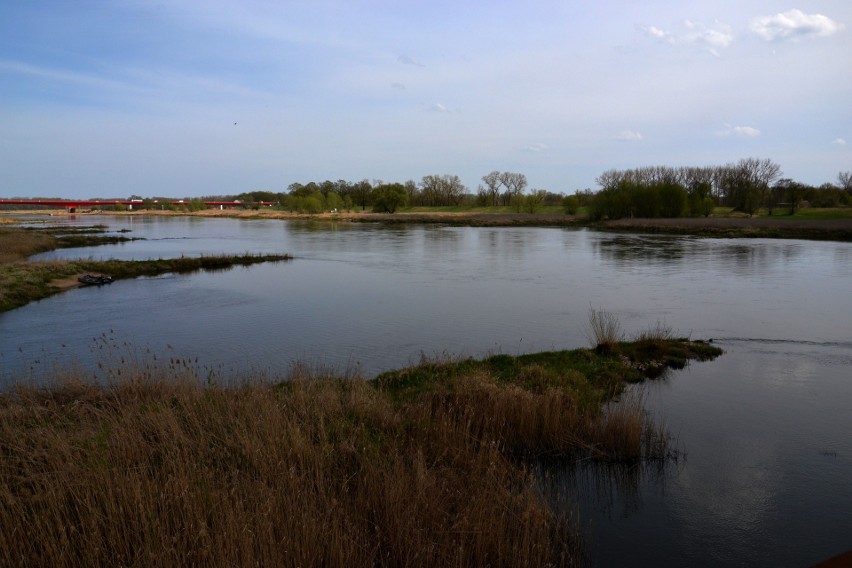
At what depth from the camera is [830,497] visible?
6.75m

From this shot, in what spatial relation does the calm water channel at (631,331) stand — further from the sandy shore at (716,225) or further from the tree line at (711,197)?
the tree line at (711,197)

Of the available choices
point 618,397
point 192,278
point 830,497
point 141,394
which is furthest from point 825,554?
point 192,278

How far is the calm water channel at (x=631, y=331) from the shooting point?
641 centimetres

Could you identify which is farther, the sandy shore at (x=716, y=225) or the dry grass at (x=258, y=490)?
the sandy shore at (x=716, y=225)

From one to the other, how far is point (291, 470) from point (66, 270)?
2588 cm

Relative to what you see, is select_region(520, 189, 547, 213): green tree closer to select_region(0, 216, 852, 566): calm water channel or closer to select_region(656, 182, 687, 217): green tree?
select_region(656, 182, 687, 217): green tree

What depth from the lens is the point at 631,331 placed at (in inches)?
601

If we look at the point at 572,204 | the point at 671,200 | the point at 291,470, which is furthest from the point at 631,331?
the point at 572,204

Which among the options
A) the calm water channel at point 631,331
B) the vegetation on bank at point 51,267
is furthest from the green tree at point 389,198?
the calm water channel at point 631,331

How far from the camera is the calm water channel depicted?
21.0 feet

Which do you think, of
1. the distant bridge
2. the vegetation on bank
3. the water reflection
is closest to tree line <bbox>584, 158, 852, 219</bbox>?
the water reflection

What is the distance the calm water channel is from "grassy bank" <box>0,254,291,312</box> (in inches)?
45.1

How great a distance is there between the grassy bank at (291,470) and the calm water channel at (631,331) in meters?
1.01

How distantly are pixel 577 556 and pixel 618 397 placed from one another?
16.5 ft
